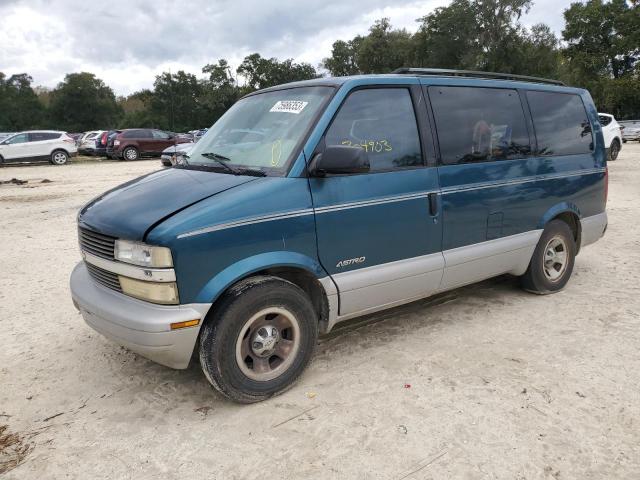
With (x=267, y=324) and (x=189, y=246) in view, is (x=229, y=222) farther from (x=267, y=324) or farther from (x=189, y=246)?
(x=267, y=324)

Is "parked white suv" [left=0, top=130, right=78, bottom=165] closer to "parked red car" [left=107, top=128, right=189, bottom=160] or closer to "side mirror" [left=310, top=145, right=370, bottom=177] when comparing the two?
"parked red car" [left=107, top=128, right=189, bottom=160]

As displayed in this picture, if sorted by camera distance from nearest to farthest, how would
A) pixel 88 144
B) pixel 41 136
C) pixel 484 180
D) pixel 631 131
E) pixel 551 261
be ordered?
1. pixel 484 180
2. pixel 551 261
3. pixel 41 136
4. pixel 88 144
5. pixel 631 131

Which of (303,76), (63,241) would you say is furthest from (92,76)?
(63,241)

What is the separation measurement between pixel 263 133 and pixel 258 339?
148 centimetres

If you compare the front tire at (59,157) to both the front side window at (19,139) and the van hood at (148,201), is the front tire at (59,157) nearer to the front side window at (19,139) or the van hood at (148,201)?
the front side window at (19,139)

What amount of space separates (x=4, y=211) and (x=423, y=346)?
10.1 metres

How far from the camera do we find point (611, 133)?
704 inches

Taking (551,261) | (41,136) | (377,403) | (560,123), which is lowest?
(377,403)

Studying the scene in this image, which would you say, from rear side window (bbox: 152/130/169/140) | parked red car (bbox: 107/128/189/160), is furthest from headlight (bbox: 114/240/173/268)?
rear side window (bbox: 152/130/169/140)

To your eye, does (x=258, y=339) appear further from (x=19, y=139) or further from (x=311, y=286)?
(x=19, y=139)

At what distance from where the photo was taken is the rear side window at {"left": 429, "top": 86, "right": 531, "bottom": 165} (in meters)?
3.93

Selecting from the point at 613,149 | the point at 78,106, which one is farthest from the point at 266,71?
the point at 613,149

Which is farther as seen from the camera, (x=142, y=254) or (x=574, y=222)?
(x=574, y=222)

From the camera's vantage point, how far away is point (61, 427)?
297 cm
